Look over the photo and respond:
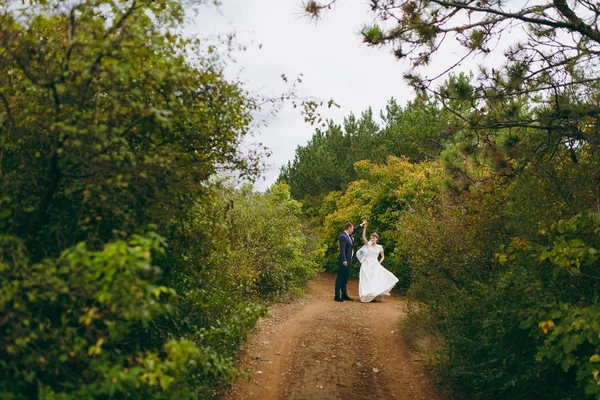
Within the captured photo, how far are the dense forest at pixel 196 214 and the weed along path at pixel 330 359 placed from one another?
0.63 m

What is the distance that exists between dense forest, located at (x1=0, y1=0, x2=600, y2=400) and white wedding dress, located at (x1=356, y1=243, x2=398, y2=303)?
3609mm

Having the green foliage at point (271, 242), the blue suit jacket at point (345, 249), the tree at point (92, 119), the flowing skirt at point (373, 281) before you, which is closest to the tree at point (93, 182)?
the tree at point (92, 119)

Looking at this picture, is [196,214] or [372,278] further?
[372,278]

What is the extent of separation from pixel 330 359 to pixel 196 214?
4410 millimetres

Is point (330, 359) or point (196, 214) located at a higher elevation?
point (196, 214)

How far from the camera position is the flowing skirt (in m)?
14.6

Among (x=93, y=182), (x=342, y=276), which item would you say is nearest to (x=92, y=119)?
(x=93, y=182)

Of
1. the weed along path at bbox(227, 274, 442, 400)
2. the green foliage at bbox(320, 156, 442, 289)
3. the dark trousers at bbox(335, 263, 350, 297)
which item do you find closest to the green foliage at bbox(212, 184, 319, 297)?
the dark trousers at bbox(335, 263, 350, 297)

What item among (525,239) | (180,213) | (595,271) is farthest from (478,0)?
(180,213)

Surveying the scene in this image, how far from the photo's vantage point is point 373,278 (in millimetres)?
14781

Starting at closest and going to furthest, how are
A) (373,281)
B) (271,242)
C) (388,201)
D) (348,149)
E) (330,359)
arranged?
1. (330,359)
2. (373,281)
3. (271,242)
4. (388,201)
5. (348,149)

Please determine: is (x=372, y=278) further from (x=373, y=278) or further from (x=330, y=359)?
(x=330, y=359)

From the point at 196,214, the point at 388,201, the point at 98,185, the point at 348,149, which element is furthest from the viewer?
the point at 348,149

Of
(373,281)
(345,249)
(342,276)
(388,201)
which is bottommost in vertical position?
(373,281)
